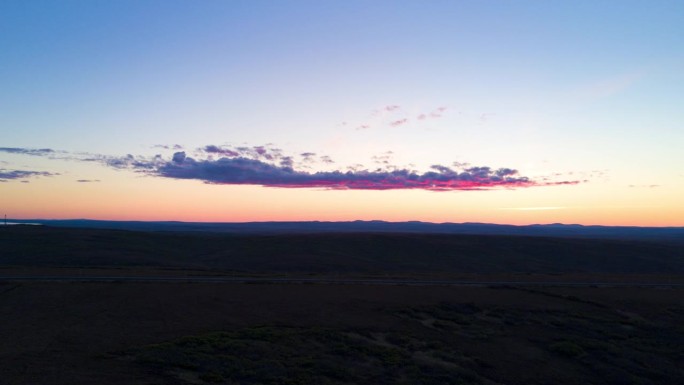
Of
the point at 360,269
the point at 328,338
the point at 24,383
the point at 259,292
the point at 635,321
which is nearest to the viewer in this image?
the point at 24,383

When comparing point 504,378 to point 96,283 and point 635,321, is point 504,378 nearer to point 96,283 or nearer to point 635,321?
point 635,321

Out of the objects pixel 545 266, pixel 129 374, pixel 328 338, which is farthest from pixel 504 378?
pixel 545 266

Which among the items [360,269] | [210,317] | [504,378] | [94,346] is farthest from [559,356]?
[360,269]

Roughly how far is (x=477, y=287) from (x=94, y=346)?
88.8 ft

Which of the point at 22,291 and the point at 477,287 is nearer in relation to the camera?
the point at 22,291

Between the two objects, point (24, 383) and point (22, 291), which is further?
point (22, 291)

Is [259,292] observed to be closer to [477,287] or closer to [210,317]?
[210,317]

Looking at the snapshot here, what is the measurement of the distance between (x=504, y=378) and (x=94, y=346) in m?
15.1

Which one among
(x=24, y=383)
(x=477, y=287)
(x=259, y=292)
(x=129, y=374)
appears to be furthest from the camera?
(x=477, y=287)

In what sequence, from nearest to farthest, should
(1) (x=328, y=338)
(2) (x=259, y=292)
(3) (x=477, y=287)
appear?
(1) (x=328, y=338), (2) (x=259, y=292), (3) (x=477, y=287)

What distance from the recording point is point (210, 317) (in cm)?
2392

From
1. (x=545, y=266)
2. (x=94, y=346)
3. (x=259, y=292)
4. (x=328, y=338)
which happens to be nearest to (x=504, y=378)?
(x=328, y=338)

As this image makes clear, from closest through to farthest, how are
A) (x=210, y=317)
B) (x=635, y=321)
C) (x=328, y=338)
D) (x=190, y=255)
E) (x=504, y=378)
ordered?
(x=504, y=378), (x=328, y=338), (x=210, y=317), (x=635, y=321), (x=190, y=255)

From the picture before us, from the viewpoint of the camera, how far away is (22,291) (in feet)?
92.5
